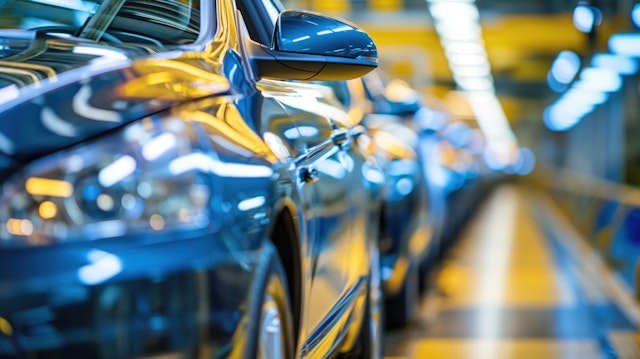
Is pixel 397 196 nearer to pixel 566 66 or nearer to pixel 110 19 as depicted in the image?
pixel 110 19

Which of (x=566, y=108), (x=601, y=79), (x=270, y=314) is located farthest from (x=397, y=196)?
(x=566, y=108)

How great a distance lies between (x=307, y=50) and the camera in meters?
3.76

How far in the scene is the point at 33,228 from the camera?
236 cm

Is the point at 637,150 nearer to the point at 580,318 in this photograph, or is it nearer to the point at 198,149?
the point at 580,318

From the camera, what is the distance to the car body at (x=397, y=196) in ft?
25.5

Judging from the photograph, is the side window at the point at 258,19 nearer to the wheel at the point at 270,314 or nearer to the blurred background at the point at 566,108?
the wheel at the point at 270,314

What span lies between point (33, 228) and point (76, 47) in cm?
85

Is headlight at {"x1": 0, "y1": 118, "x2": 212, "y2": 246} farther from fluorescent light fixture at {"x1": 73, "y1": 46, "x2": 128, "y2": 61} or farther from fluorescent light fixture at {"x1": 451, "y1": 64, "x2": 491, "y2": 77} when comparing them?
fluorescent light fixture at {"x1": 451, "y1": 64, "x2": 491, "y2": 77}

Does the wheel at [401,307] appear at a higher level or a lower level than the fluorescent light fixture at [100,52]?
lower

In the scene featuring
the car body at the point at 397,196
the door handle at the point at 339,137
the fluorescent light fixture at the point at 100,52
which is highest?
the fluorescent light fixture at the point at 100,52

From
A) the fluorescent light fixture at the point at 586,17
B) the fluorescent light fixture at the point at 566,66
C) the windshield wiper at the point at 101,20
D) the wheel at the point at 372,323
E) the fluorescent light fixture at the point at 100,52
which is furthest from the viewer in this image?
the fluorescent light fixture at the point at 566,66

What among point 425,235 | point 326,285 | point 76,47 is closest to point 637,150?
point 425,235

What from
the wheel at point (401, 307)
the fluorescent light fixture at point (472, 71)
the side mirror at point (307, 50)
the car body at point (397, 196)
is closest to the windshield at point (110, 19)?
the side mirror at point (307, 50)

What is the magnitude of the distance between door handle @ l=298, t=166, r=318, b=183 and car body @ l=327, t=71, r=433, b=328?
115 inches
